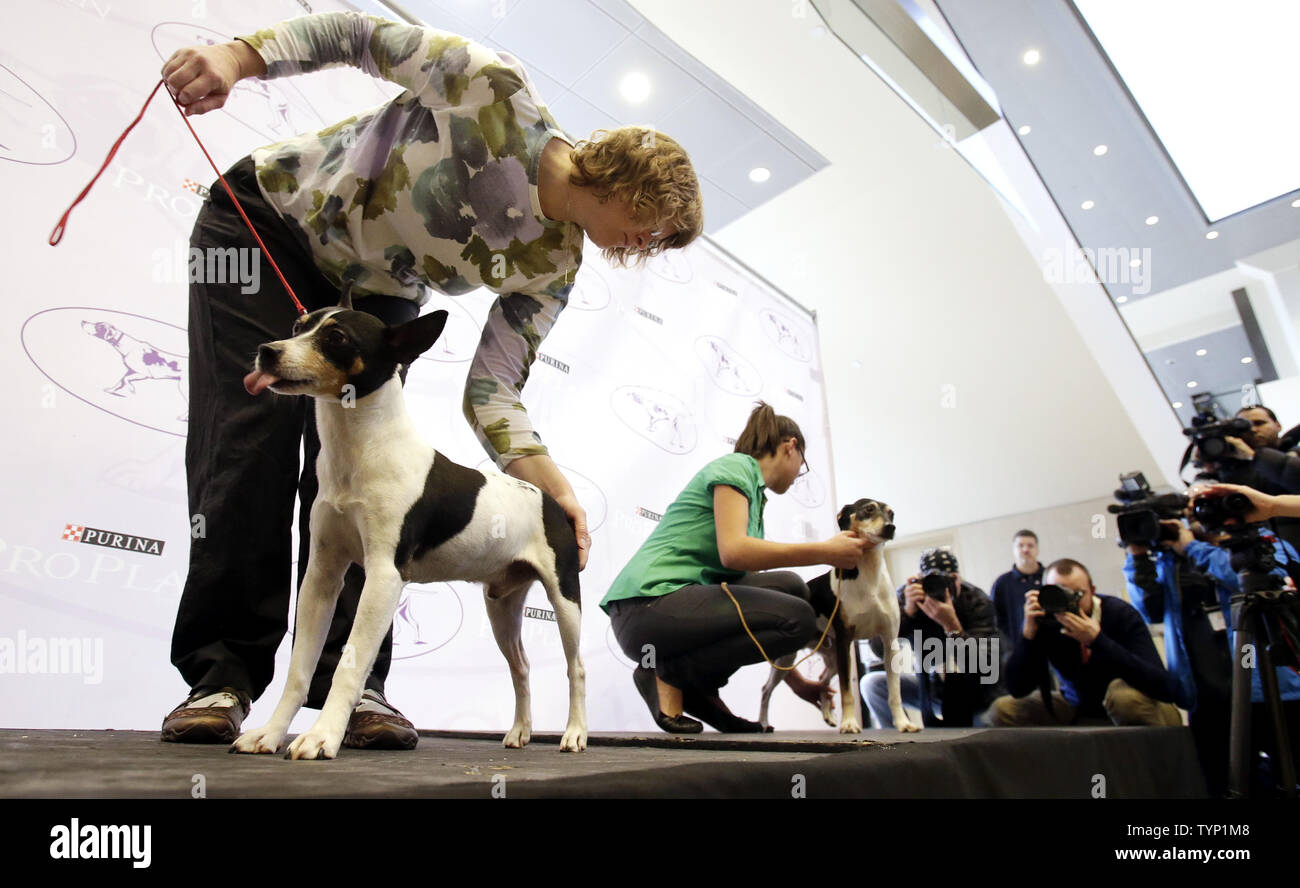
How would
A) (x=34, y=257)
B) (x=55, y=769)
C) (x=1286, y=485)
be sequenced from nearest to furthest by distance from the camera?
(x=55, y=769) → (x=34, y=257) → (x=1286, y=485)

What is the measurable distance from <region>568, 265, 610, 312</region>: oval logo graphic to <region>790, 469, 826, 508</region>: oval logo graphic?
1.54m

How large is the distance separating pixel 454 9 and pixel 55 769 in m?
3.46

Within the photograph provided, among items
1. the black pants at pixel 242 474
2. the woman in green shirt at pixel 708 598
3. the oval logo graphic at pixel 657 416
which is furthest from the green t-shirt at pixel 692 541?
the black pants at pixel 242 474

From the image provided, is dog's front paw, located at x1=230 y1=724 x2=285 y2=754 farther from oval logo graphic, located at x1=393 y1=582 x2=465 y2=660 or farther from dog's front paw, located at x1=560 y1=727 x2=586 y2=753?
A: oval logo graphic, located at x1=393 y1=582 x2=465 y2=660

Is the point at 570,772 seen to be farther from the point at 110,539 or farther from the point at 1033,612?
the point at 1033,612

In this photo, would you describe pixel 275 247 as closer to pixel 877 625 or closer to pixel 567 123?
pixel 877 625

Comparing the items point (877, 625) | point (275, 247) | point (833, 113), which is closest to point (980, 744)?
point (877, 625)

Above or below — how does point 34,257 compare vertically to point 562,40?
below

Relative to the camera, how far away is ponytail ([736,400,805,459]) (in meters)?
2.60

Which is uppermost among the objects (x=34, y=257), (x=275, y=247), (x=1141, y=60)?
(x=1141, y=60)

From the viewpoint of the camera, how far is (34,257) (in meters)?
1.77

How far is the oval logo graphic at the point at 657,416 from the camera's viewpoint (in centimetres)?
327

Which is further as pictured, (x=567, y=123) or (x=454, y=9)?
(x=567, y=123)
